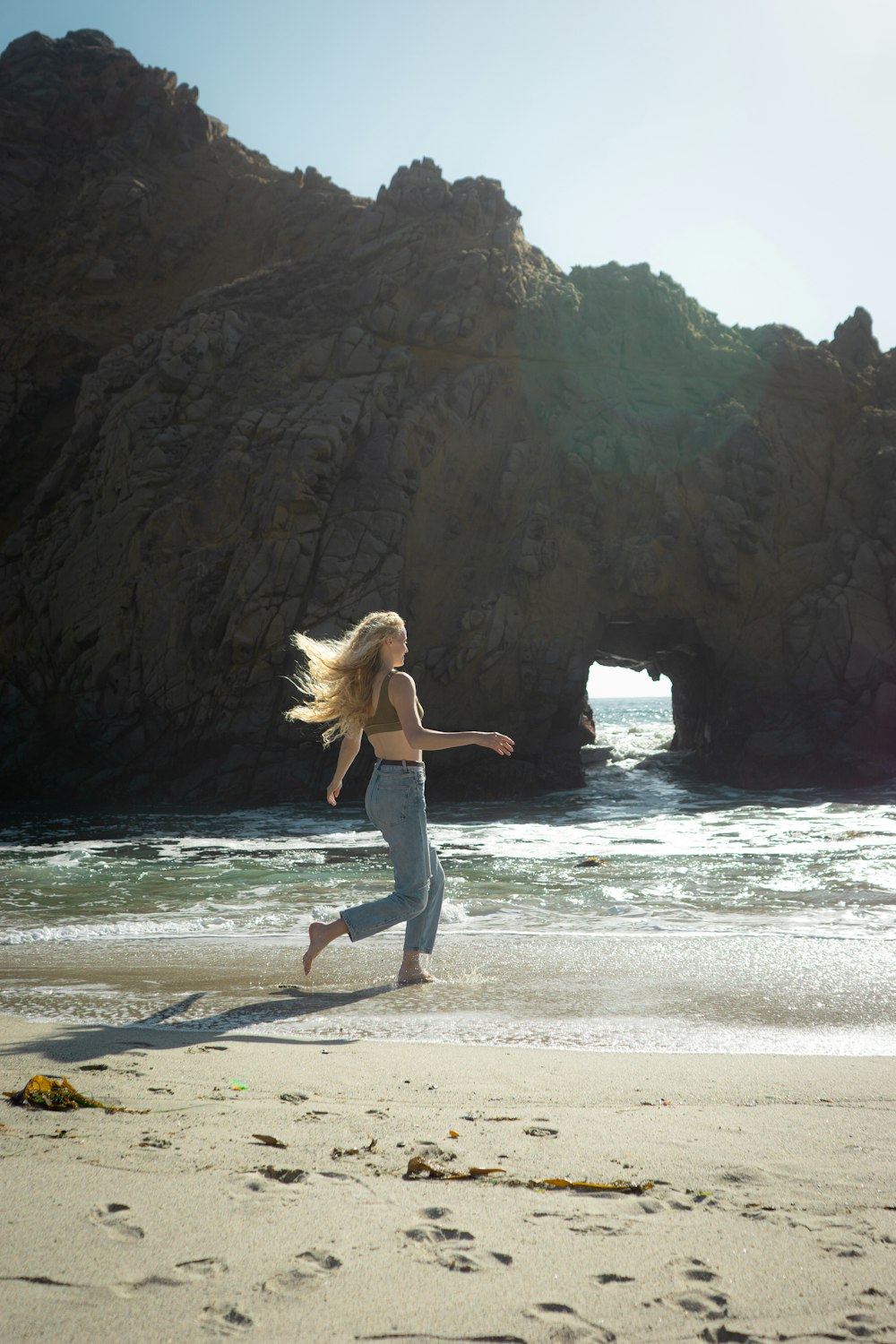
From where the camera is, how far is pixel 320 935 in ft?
17.1

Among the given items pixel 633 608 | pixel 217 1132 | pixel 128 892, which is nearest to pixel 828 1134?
pixel 217 1132

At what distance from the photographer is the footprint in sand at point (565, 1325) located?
165 cm

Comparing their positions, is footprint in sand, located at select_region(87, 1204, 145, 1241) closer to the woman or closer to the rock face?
the woman

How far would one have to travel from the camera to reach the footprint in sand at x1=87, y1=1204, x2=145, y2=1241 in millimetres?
1959

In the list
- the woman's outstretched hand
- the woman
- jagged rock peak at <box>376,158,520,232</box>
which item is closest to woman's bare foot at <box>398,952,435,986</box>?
the woman

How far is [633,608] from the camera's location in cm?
2150

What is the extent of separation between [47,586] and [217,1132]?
20.0 m

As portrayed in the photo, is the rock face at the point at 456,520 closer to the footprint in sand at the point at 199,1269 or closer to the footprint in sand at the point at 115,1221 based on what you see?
the footprint in sand at the point at 115,1221

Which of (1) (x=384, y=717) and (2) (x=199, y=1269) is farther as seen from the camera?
(1) (x=384, y=717)

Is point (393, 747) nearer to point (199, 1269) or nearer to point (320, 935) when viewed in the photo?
point (320, 935)

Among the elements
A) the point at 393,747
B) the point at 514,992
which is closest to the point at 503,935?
the point at 514,992

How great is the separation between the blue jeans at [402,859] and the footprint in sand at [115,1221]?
10.3 ft

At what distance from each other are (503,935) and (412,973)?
63.2 inches

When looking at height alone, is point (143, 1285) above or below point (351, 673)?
below
